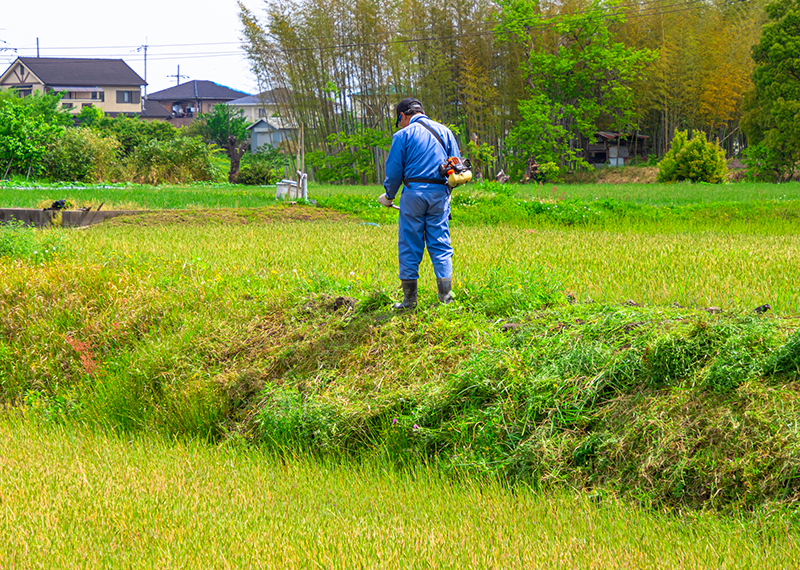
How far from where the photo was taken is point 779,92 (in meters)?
29.1

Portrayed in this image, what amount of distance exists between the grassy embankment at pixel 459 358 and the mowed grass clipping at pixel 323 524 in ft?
0.75

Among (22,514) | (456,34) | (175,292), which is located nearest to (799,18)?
(456,34)

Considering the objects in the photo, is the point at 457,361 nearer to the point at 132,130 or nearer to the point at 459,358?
the point at 459,358

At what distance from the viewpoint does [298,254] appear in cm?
853

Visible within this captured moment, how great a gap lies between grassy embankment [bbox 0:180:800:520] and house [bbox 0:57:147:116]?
71258mm

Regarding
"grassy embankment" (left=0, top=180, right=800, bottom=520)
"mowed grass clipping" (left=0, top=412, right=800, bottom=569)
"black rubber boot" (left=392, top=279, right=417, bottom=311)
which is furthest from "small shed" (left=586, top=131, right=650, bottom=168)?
"mowed grass clipping" (left=0, top=412, right=800, bottom=569)

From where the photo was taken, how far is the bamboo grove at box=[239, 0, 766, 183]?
3634 cm

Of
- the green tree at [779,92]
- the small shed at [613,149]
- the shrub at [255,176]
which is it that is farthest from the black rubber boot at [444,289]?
the small shed at [613,149]

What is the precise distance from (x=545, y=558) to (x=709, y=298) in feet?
→ 10.5

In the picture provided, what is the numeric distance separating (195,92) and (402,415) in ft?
298

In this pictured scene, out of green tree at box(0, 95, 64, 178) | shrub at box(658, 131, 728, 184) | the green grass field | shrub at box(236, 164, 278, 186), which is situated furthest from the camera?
shrub at box(236, 164, 278, 186)

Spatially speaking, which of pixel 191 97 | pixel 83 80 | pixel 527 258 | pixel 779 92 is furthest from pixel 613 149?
pixel 191 97

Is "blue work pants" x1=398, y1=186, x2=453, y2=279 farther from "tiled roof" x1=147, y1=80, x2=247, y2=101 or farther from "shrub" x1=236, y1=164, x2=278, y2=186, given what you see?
"tiled roof" x1=147, y1=80, x2=247, y2=101

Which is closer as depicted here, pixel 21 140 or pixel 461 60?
pixel 21 140
